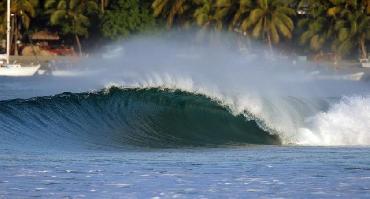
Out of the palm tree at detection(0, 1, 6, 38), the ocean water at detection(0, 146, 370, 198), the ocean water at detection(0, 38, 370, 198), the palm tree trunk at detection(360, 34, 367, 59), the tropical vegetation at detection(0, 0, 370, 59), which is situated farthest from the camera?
the palm tree at detection(0, 1, 6, 38)

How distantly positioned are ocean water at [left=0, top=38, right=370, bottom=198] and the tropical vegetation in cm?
6143

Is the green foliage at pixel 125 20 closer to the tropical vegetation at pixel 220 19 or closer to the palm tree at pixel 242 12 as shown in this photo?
the tropical vegetation at pixel 220 19

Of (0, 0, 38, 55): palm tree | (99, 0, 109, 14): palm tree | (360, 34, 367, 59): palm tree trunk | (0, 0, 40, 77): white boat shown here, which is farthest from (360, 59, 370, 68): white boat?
(0, 0, 38, 55): palm tree

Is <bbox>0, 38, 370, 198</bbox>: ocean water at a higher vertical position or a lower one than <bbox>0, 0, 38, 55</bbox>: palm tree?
higher

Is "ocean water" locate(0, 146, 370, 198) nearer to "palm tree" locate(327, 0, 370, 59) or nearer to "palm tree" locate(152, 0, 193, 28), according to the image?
"palm tree" locate(327, 0, 370, 59)

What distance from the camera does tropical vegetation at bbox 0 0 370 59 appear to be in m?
105

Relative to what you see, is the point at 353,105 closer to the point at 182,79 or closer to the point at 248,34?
the point at 182,79

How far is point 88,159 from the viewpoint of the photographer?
896 inches

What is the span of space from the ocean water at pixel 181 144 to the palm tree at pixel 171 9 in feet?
215

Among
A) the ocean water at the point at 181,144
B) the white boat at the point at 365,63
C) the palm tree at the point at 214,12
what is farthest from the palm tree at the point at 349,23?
the ocean water at the point at 181,144

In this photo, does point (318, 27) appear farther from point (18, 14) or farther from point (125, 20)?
point (18, 14)

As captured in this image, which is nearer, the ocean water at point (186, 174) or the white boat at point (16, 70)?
the ocean water at point (186, 174)

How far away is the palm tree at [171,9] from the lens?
11025 centimetres

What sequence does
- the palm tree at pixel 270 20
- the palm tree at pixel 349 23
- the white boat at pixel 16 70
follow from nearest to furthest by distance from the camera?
1. the white boat at pixel 16 70
2. the palm tree at pixel 349 23
3. the palm tree at pixel 270 20
